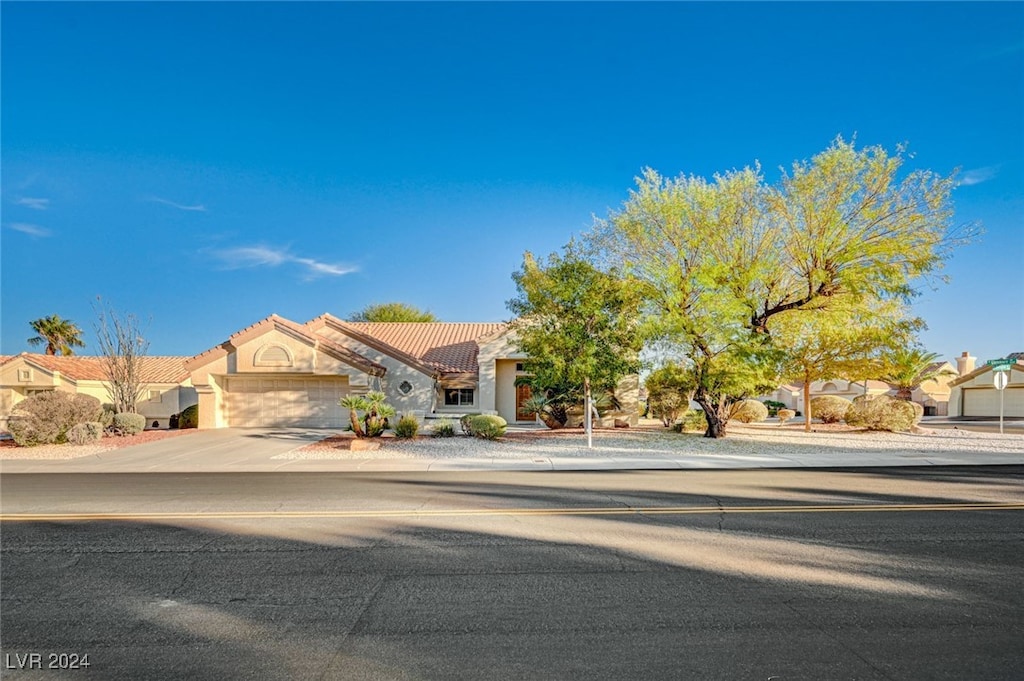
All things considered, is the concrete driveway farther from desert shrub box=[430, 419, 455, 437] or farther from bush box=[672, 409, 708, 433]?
bush box=[672, 409, 708, 433]

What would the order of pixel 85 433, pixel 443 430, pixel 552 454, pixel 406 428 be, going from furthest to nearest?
pixel 443 430
pixel 406 428
pixel 85 433
pixel 552 454

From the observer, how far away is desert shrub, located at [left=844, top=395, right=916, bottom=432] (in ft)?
74.5

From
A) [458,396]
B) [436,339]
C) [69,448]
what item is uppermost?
[436,339]

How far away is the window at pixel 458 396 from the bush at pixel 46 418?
1459 cm

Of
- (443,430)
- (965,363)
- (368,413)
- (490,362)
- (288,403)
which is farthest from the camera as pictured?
(965,363)

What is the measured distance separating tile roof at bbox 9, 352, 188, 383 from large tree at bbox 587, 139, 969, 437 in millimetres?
26641

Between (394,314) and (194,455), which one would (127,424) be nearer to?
(194,455)

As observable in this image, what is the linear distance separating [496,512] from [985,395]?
4363cm

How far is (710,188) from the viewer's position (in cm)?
1898

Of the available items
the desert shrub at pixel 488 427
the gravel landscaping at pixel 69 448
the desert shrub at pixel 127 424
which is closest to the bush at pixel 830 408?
the desert shrub at pixel 488 427

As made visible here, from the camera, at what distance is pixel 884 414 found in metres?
22.8

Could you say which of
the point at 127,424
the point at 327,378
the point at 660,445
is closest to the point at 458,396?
the point at 327,378

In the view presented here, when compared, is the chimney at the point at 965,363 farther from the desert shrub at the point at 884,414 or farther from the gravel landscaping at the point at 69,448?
the gravel landscaping at the point at 69,448

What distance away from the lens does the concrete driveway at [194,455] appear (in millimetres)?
14570
